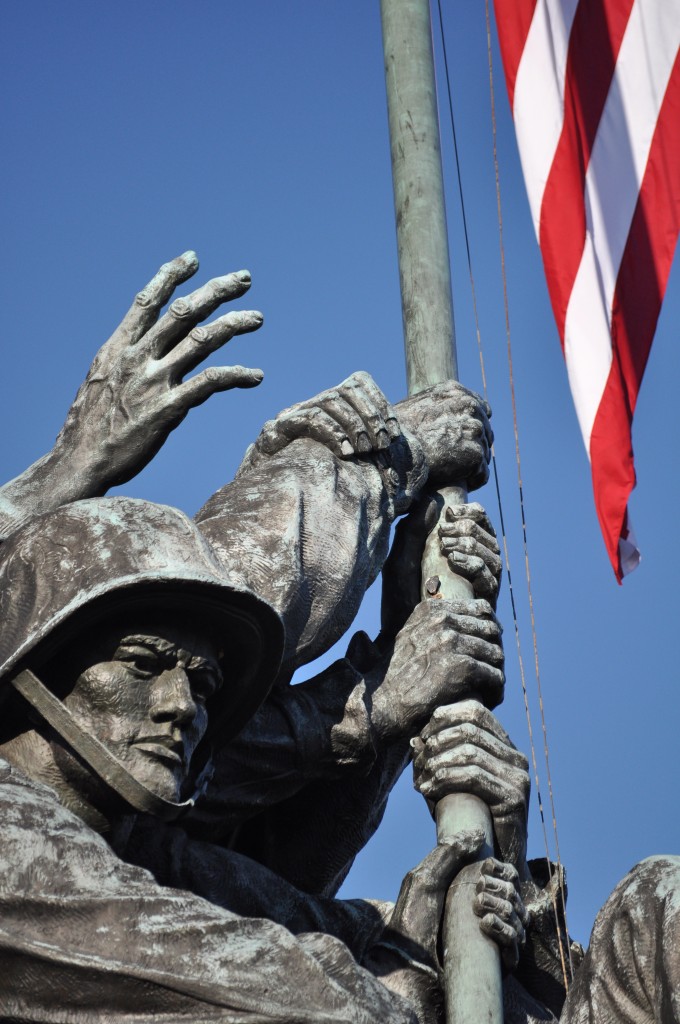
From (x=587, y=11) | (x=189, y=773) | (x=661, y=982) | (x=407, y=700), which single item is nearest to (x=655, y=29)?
(x=587, y=11)

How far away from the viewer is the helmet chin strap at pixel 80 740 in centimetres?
934

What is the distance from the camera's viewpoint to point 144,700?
948cm

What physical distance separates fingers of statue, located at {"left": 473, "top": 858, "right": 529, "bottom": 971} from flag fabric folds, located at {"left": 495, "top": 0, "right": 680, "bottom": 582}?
102 inches

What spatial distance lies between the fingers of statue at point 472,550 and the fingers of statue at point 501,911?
5.53 ft

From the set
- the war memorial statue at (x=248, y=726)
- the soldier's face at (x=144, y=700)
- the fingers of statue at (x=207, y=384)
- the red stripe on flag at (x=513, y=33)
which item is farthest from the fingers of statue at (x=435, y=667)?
the red stripe on flag at (x=513, y=33)

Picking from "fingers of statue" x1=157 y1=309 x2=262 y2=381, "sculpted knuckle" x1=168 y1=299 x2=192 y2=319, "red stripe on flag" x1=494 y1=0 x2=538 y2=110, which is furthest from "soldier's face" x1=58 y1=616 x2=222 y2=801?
"red stripe on flag" x1=494 y1=0 x2=538 y2=110

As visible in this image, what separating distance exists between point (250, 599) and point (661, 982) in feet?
7.50

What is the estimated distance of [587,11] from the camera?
13117mm

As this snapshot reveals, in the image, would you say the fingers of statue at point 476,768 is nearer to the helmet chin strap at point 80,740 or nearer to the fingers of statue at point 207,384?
the fingers of statue at point 207,384

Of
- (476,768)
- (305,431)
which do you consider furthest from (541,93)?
(476,768)

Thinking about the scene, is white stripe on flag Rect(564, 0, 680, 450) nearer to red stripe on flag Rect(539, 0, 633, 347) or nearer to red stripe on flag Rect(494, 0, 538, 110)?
red stripe on flag Rect(539, 0, 633, 347)

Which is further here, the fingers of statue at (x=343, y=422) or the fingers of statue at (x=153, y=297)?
the fingers of statue at (x=343, y=422)

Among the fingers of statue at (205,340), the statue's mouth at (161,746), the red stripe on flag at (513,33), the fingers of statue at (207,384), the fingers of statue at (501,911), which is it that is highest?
the red stripe on flag at (513,33)

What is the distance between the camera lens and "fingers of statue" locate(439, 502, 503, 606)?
1178 cm
